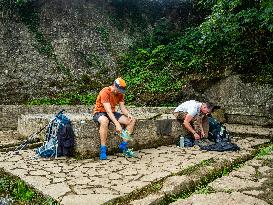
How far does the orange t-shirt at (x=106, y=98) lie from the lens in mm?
5895

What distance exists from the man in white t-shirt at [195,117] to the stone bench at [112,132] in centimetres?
24

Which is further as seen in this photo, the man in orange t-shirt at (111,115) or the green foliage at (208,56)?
the green foliage at (208,56)

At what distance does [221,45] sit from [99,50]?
5621 mm

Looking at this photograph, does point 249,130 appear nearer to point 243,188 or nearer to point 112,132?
point 112,132

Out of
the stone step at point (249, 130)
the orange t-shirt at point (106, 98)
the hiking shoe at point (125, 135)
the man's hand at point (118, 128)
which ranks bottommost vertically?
the stone step at point (249, 130)

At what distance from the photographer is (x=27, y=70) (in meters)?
12.0

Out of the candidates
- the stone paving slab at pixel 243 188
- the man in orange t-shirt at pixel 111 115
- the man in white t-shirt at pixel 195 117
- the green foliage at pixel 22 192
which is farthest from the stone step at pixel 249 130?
the green foliage at pixel 22 192

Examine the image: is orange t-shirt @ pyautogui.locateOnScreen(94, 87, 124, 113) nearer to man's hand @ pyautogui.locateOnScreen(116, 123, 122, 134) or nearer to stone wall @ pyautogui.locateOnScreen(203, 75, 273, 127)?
man's hand @ pyautogui.locateOnScreen(116, 123, 122, 134)

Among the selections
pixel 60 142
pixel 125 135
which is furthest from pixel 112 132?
pixel 60 142

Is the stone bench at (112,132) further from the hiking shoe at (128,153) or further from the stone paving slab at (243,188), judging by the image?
the stone paving slab at (243,188)

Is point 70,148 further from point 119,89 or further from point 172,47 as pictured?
point 172,47

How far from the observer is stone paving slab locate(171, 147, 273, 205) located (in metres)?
3.43

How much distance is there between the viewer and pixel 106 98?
5.90 m

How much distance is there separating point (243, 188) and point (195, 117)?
333cm
